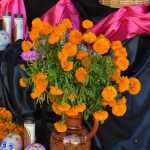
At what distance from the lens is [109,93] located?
3.91ft

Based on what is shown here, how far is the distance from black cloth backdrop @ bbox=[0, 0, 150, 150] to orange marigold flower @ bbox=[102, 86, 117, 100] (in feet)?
0.85

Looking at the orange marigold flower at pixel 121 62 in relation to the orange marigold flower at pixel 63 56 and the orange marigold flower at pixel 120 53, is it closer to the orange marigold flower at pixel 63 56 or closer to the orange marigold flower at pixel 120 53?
the orange marigold flower at pixel 120 53

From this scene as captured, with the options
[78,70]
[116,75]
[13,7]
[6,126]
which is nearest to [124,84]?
[116,75]

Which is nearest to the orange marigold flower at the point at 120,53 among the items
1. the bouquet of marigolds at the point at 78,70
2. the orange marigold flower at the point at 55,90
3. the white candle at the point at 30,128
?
the bouquet of marigolds at the point at 78,70

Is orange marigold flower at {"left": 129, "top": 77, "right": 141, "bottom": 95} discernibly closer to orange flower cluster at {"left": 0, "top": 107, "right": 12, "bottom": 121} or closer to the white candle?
the white candle

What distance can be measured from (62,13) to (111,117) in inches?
20.9

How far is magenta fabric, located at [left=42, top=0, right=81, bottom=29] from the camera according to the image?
1.69 meters

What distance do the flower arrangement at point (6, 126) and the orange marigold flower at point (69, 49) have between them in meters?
0.50

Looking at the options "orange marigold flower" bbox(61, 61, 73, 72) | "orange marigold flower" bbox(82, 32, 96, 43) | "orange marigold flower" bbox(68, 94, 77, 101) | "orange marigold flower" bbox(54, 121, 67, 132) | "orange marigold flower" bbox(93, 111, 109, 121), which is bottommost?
"orange marigold flower" bbox(54, 121, 67, 132)

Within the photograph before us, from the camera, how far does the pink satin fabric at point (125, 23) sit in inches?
57.7

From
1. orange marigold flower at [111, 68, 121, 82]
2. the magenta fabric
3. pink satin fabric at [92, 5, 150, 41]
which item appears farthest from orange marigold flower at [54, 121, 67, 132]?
the magenta fabric

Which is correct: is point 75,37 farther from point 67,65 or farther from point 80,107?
point 80,107

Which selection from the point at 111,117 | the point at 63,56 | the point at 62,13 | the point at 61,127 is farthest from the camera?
the point at 62,13

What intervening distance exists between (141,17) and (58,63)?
43 centimetres
